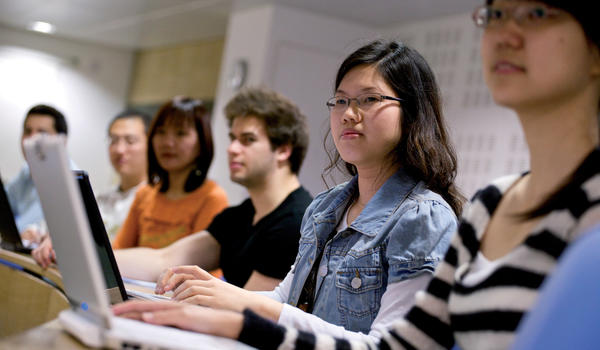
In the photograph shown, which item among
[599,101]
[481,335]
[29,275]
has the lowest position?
[29,275]

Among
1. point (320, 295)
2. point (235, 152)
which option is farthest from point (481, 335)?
point (235, 152)

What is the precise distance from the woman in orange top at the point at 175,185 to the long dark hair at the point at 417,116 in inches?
58.1

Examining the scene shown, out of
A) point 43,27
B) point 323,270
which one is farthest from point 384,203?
point 43,27

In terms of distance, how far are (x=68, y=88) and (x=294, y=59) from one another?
4.27 metres

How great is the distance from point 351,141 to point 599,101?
729 millimetres

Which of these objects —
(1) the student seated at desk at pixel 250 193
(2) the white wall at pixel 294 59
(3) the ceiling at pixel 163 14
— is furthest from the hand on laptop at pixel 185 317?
(2) the white wall at pixel 294 59

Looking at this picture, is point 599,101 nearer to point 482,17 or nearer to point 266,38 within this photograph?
point 482,17

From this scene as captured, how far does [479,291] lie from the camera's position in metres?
0.93

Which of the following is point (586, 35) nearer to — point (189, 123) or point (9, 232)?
point (9, 232)

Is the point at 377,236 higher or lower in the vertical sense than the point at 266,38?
lower

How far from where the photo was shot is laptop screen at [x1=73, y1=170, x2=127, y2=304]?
1.32m

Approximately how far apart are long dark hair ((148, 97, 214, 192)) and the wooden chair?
0.94 meters

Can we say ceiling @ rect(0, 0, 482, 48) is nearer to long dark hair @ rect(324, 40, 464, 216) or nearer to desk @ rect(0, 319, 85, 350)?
long dark hair @ rect(324, 40, 464, 216)

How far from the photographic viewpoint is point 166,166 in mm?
3068
